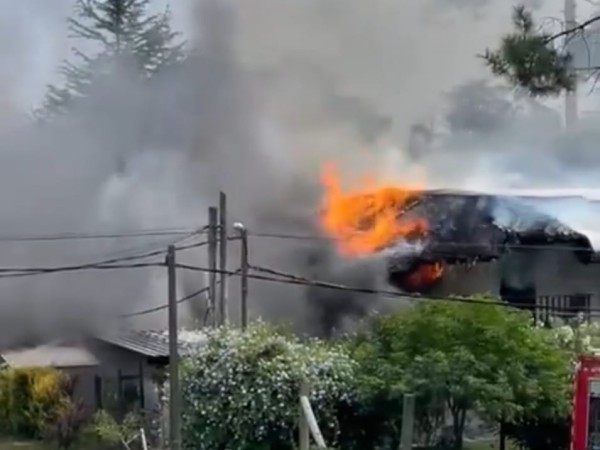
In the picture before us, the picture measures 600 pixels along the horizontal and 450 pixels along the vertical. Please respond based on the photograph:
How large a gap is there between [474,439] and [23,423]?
7001 mm

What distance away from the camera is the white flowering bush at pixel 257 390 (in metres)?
12.8

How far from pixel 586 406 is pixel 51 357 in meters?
9.57

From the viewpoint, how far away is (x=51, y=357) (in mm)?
18469

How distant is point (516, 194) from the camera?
1798 cm

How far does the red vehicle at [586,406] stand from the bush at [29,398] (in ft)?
27.2

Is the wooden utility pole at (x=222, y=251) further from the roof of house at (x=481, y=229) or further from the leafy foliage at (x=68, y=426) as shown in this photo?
the roof of house at (x=481, y=229)

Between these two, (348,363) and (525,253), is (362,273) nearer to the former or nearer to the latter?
(525,253)

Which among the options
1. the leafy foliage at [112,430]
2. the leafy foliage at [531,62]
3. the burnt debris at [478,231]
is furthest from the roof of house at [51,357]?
the leafy foliage at [531,62]

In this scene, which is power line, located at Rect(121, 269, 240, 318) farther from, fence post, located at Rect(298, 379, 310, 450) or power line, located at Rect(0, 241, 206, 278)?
fence post, located at Rect(298, 379, 310, 450)

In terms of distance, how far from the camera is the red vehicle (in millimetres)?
10867

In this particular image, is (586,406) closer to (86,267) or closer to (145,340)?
(86,267)

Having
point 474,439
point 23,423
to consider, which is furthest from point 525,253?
point 23,423

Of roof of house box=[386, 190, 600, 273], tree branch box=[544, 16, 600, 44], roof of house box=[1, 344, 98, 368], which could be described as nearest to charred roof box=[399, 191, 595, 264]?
roof of house box=[386, 190, 600, 273]

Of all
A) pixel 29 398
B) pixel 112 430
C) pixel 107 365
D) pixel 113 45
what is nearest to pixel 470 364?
pixel 112 430
